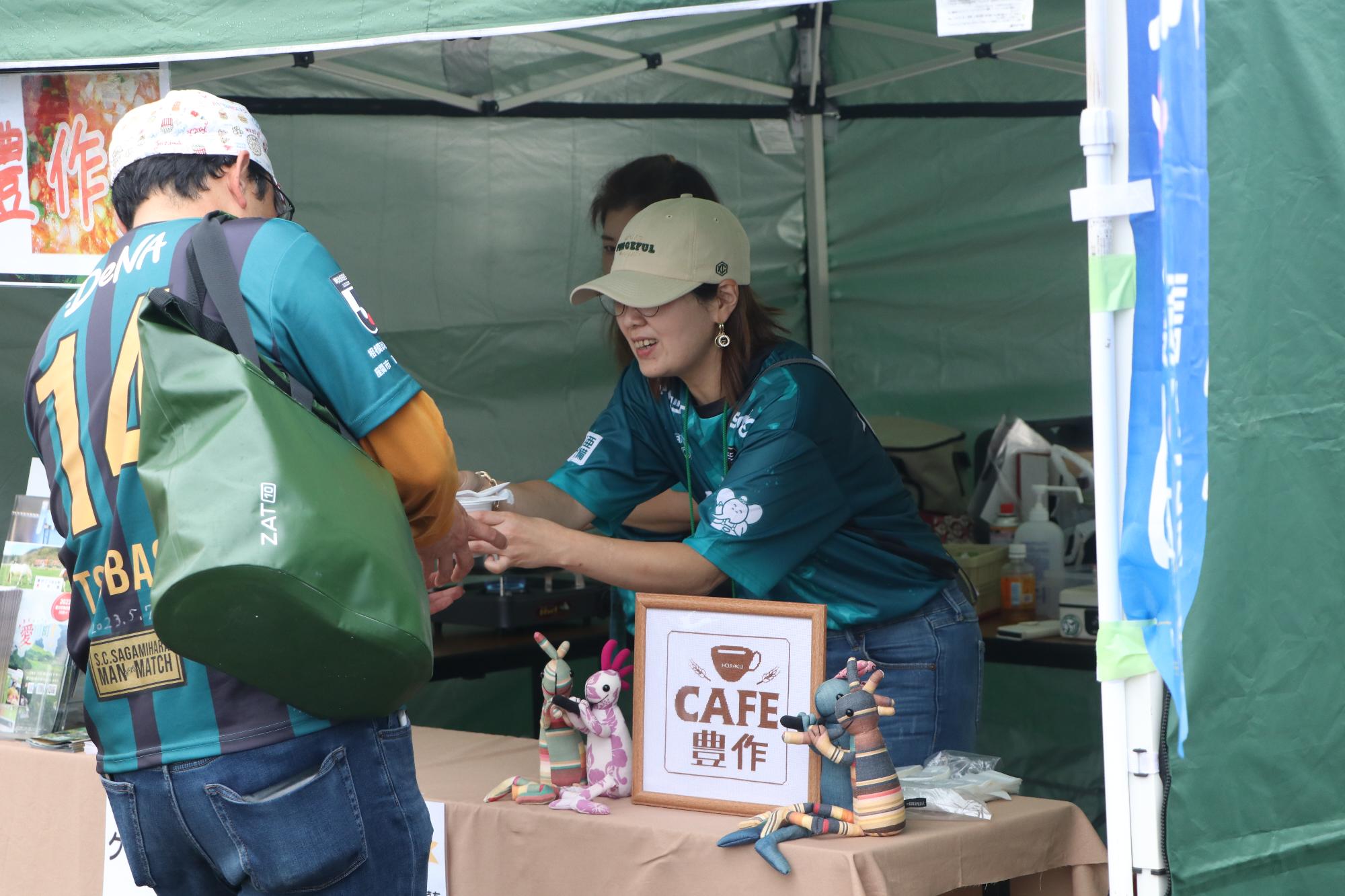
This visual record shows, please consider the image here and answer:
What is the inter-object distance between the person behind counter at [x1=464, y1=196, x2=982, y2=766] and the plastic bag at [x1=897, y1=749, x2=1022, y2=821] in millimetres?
173

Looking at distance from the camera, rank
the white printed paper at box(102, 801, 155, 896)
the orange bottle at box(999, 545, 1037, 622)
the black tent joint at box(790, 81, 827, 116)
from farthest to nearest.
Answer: the black tent joint at box(790, 81, 827, 116), the orange bottle at box(999, 545, 1037, 622), the white printed paper at box(102, 801, 155, 896)

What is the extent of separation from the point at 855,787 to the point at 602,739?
0.41m

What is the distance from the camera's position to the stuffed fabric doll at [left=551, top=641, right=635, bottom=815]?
203 centimetres

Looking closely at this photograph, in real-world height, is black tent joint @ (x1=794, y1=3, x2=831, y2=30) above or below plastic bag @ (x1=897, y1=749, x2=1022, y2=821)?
above

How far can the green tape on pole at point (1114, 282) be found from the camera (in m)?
1.58

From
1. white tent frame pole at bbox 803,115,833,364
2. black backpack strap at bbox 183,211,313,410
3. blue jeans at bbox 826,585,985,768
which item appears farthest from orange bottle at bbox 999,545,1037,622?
black backpack strap at bbox 183,211,313,410

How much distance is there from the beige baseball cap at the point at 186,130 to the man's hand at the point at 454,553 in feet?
1.66

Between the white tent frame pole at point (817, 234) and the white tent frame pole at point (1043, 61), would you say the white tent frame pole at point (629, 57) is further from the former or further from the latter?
the white tent frame pole at point (1043, 61)

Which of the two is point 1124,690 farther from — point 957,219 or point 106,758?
point 957,219

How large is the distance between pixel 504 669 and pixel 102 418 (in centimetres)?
228

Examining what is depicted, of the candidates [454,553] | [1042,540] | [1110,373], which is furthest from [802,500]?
[1042,540]

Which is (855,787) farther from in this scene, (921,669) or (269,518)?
(269,518)

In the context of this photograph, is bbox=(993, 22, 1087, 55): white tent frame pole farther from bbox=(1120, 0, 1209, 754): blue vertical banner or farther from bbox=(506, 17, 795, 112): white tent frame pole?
bbox=(1120, 0, 1209, 754): blue vertical banner

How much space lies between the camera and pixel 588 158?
168 inches
